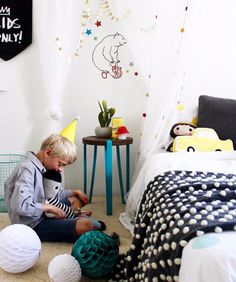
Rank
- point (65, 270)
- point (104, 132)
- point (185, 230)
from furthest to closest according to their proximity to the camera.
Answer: point (104, 132)
point (65, 270)
point (185, 230)

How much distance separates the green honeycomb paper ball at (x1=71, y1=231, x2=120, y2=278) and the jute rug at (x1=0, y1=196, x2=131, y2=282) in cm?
8

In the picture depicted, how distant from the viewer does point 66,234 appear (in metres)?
1.84

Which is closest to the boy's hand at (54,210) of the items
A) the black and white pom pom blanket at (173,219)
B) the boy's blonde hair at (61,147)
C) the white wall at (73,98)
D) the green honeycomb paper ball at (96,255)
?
the boy's blonde hair at (61,147)

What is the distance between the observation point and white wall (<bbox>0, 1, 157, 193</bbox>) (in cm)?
266

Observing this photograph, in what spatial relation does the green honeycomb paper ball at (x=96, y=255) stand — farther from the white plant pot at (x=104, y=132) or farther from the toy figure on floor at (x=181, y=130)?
the white plant pot at (x=104, y=132)

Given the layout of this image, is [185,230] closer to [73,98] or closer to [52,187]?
[52,187]

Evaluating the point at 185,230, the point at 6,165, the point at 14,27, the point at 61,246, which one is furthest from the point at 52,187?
the point at 14,27

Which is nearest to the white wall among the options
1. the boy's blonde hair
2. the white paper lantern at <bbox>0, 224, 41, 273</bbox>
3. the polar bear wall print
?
the polar bear wall print

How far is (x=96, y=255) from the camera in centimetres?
146

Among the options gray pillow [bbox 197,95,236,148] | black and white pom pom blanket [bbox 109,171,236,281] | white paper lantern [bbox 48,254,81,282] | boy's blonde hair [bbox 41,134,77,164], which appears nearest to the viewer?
black and white pom pom blanket [bbox 109,171,236,281]

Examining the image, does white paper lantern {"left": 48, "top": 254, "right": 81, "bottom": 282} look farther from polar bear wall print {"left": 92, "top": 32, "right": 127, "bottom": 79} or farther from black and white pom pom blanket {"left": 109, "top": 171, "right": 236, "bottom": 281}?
polar bear wall print {"left": 92, "top": 32, "right": 127, "bottom": 79}

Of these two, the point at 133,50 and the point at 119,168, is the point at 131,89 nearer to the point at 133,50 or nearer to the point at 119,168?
the point at 133,50

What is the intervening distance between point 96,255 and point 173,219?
1.70 feet

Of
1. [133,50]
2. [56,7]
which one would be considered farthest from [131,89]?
[56,7]
